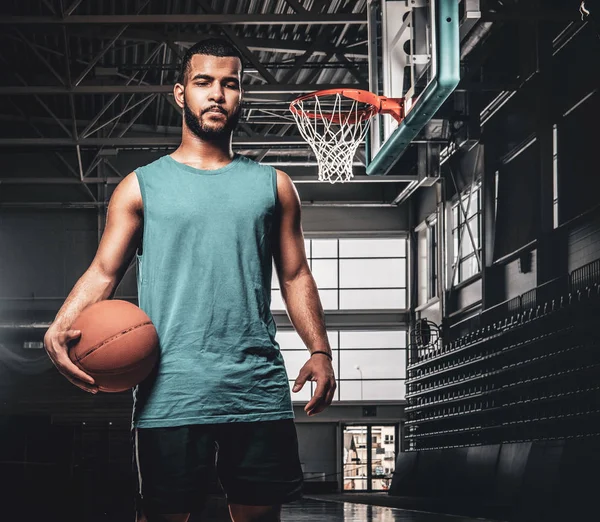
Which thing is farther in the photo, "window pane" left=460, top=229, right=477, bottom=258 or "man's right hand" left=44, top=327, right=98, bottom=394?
"window pane" left=460, top=229, right=477, bottom=258

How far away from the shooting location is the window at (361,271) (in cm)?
2600

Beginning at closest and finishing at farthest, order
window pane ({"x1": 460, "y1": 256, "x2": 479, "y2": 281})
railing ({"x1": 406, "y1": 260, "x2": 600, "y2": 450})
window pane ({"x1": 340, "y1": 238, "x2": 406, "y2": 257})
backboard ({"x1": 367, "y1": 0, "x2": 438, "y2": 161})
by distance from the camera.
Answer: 1. backboard ({"x1": 367, "y1": 0, "x2": 438, "y2": 161})
2. railing ({"x1": 406, "y1": 260, "x2": 600, "y2": 450})
3. window pane ({"x1": 460, "y1": 256, "x2": 479, "y2": 281})
4. window pane ({"x1": 340, "y1": 238, "x2": 406, "y2": 257})

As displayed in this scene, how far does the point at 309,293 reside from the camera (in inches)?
109

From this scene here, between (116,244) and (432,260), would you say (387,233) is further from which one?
(116,244)

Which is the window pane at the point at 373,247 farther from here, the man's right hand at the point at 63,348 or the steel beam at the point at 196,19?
the man's right hand at the point at 63,348

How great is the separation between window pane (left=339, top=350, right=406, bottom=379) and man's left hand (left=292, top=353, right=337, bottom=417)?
76.0 feet

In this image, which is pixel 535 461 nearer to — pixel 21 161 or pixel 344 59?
pixel 344 59

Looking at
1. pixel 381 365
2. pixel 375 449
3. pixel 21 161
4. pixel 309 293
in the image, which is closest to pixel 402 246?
pixel 381 365

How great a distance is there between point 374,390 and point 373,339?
4.31ft

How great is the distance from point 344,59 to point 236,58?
14568 millimetres

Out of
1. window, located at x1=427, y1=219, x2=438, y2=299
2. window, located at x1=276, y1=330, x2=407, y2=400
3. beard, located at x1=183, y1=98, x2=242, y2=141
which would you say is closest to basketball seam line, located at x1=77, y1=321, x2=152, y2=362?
beard, located at x1=183, y1=98, x2=242, y2=141

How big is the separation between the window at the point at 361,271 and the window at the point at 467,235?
4.62 meters

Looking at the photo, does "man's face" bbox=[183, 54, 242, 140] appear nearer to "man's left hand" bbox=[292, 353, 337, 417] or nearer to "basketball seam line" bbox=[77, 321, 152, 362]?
"basketball seam line" bbox=[77, 321, 152, 362]

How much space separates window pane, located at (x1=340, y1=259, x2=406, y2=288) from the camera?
26047mm
